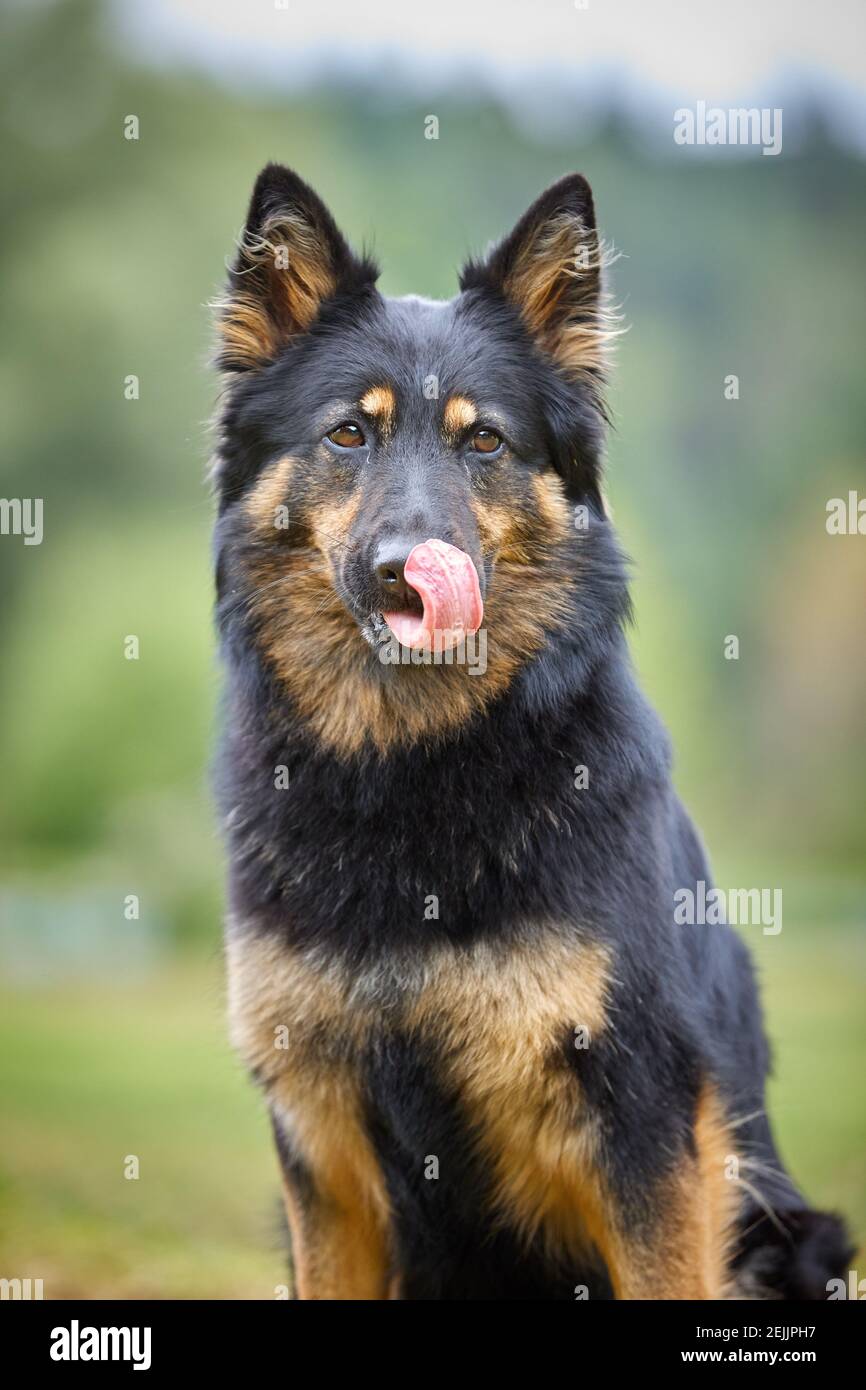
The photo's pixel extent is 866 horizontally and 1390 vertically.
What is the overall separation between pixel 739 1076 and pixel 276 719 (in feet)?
4.86

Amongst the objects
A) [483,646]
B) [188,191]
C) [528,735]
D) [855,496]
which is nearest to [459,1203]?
[528,735]

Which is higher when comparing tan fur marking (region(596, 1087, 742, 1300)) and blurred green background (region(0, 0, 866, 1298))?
blurred green background (region(0, 0, 866, 1298))

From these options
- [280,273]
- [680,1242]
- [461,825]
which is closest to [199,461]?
[280,273]

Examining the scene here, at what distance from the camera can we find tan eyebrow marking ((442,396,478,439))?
317 cm

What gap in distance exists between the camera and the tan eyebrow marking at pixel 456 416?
10.4ft

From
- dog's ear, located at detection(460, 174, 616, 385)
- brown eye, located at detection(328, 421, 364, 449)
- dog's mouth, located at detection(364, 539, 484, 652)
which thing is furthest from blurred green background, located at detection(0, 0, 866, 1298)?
dog's mouth, located at detection(364, 539, 484, 652)

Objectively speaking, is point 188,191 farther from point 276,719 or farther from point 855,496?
point 276,719

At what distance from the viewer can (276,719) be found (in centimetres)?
331

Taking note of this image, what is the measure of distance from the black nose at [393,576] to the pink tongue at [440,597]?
20 mm

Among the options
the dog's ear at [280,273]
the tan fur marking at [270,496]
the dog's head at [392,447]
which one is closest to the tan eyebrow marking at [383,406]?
the dog's head at [392,447]

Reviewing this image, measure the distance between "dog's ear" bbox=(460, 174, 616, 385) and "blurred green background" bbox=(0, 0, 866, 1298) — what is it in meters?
5.47

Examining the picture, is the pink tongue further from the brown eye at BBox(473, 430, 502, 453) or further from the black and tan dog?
the brown eye at BBox(473, 430, 502, 453)

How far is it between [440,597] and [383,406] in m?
0.60

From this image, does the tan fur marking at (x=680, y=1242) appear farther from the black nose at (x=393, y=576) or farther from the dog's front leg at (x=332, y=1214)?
the black nose at (x=393, y=576)
